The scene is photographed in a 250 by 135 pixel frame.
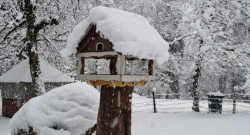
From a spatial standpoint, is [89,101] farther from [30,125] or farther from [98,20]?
[98,20]

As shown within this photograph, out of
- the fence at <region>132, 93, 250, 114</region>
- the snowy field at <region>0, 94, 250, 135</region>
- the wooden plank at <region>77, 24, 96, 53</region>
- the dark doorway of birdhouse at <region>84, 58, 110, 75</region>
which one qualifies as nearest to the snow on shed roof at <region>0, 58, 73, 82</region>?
the snowy field at <region>0, 94, 250, 135</region>

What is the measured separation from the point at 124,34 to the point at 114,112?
3.95ft

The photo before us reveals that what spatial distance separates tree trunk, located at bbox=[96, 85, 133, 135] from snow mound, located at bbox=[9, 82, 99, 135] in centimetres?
211

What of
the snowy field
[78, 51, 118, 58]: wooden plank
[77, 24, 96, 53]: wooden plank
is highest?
[77, 24, 96, 53]: wooden plank

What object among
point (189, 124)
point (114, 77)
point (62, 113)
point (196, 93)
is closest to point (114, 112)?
point (114, 77)

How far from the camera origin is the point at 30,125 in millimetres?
6324

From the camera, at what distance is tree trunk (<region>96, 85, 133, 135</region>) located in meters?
4.01

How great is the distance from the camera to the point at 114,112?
4.02 meters

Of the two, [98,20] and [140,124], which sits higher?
[98,20]

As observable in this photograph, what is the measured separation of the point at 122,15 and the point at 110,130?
171 cm

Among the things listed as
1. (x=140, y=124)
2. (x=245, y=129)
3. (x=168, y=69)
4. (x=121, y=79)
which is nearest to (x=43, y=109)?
(x=121, y=79)

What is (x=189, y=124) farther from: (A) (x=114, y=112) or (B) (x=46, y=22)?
(A) (x=114, y=112)

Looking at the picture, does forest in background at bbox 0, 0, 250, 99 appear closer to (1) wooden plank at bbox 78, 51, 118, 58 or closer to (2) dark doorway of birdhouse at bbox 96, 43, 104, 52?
(1) wooden plank at bbox 78, 51, 118, 58

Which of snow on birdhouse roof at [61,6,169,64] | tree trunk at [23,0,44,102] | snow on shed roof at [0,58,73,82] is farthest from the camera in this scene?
snow on shed roof at [0,58,73,82]
